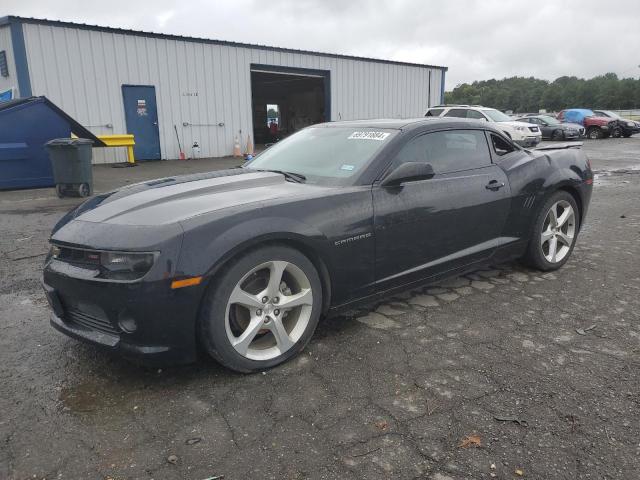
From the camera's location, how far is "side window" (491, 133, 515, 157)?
4301 millimetres

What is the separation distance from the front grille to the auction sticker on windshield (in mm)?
2147

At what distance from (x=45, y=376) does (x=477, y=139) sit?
11.7ft

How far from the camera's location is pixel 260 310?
2.83 meters

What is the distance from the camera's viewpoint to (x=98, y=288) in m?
2.53

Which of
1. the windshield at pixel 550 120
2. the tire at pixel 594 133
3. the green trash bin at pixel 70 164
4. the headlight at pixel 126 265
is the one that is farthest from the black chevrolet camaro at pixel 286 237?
the tire at pixel 594 133

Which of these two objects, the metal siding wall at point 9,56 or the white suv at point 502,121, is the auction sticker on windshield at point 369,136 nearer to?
the metal siding wall at point 9,56

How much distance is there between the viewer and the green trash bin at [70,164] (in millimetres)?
9055

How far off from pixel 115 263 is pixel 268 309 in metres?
0.85

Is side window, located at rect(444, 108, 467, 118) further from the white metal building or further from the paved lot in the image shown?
the paved lot

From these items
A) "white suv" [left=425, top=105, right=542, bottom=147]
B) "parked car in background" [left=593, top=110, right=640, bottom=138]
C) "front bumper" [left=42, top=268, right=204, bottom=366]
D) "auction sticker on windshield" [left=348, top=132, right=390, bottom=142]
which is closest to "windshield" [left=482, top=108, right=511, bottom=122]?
"white suv" [left=425, top=105, right=542, bottom=147]

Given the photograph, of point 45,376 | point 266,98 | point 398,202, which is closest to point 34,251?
point 45,376

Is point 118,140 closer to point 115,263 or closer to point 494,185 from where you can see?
point 494,185

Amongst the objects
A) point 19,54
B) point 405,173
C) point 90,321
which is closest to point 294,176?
point 405,173

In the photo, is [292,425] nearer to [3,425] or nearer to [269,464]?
[269,464]
